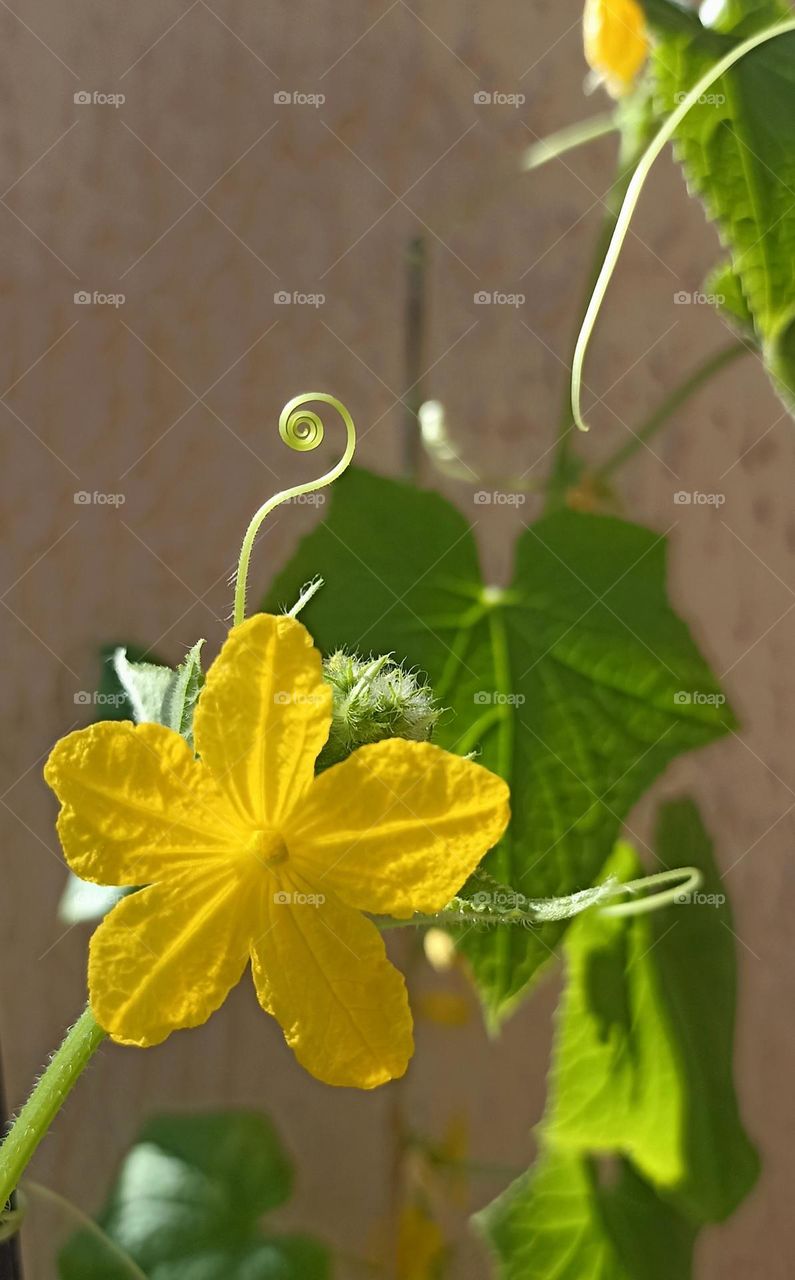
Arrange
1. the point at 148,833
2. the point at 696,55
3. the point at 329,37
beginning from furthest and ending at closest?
the point at 329,37
the point at 696,55
the point at 148,833

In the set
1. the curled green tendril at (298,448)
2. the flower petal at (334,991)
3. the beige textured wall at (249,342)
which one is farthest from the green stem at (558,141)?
the flower petal at (334,991)

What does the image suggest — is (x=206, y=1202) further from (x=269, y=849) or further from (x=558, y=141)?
(x=558, y=141)

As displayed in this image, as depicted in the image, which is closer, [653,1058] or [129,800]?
[129,800]

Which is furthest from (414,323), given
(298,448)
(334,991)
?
(334,991)

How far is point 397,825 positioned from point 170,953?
0.05 metres

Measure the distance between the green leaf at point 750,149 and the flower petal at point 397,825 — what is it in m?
0.22

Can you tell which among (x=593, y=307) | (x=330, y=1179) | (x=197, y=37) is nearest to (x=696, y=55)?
(x=593, y=307)

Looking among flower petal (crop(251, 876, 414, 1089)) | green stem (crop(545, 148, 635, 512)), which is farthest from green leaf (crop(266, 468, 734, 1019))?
flower petal (crop(251, 876, 414, 1089))

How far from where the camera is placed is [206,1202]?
473mm

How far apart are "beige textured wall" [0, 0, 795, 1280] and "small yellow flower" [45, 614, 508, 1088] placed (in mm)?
236

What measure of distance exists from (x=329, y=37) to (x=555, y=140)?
0.33ft

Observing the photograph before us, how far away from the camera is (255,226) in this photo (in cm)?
47

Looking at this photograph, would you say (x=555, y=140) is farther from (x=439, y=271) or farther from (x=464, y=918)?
(x=464, y=918)

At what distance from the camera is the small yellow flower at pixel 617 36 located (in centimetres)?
35
